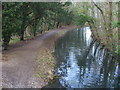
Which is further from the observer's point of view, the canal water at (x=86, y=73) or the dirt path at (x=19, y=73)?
the canal water at (x=86, y=73)

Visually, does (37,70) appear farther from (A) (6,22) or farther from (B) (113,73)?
(B) (113,73)

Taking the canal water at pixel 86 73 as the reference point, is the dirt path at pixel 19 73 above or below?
above

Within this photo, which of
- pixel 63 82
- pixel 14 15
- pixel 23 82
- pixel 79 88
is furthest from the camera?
pixel 14 15

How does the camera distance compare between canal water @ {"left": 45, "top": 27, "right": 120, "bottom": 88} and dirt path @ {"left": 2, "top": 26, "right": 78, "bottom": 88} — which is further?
canal water @ {"left": 45, "top": 27, "right": 120, "bottom": 88}

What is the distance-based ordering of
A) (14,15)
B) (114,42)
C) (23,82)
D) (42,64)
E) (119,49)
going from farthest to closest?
(114,42), (14,15), (42,64), (23,82), (119,49)

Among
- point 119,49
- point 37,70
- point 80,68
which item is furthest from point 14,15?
point 119,49

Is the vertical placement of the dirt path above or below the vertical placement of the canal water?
above

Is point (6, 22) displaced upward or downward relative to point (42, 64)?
upward

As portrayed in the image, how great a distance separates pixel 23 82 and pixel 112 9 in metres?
14.4

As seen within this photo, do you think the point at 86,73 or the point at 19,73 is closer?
the point at 19,73

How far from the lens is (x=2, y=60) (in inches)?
558

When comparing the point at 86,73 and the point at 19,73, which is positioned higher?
the point at 19,73

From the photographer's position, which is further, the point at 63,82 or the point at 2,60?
the point at 2,60

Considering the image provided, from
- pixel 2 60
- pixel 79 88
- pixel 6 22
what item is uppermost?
pixel 6 22
